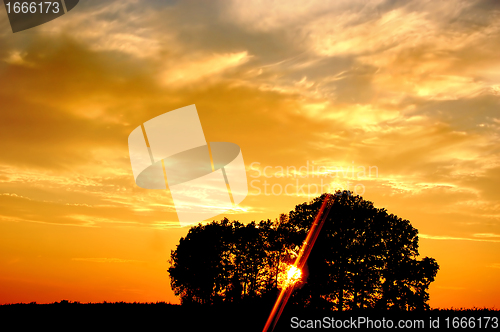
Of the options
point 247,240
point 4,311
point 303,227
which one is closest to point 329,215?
point 303,227

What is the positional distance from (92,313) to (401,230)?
35.5 meters

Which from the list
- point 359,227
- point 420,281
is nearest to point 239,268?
point 359,227

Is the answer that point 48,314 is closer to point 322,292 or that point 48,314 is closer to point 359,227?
point 322,292

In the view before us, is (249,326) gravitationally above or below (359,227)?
below

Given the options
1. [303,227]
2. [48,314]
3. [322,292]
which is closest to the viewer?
[48,314]

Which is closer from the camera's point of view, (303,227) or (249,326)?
(249,326)

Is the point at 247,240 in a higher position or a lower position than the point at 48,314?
higher

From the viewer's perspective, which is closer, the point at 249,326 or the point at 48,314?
the point at 48,314

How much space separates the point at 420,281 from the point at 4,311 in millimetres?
40355

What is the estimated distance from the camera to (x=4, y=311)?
936 inches

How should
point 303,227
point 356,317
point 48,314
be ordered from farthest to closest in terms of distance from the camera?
1. point 303,227
2. point 356,317
3. point 48,314

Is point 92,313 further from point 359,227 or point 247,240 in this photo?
point 247,240

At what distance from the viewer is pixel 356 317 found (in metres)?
27.5

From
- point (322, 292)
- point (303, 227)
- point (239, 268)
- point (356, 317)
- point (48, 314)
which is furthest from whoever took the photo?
point (239, 268)
